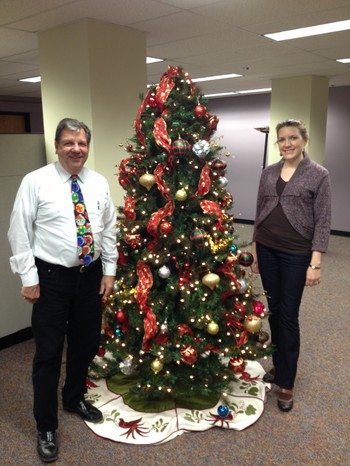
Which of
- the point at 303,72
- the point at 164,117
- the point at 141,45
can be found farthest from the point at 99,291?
the point at 303,72

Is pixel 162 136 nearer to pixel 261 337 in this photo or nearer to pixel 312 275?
pixel 312 275

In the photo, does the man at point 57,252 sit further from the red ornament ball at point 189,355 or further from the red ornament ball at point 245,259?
the red ornament ball at point 245,259

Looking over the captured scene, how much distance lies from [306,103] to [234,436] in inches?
189

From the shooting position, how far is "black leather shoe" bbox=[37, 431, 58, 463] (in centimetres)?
184

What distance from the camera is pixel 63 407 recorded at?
7.27ft

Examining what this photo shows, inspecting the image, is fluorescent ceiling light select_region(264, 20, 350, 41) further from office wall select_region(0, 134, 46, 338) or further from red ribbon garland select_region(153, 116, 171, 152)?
office wall select_region(0, 134, 46, 338)

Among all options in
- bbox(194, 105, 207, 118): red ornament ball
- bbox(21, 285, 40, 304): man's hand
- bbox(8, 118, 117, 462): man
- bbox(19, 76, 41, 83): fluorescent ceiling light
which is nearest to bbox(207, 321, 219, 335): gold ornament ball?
bbox(8, 118, 117, 462): man

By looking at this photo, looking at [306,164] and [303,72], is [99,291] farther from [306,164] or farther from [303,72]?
[303,72]

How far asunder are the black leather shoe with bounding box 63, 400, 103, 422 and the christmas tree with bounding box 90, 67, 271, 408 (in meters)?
0.22

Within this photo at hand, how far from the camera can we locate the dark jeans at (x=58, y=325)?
177cm

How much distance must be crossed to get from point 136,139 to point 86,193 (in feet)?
1.66

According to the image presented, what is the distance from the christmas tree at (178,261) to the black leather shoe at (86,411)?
222 mm

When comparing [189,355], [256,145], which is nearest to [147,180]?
[189,355]

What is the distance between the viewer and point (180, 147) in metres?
1.97
